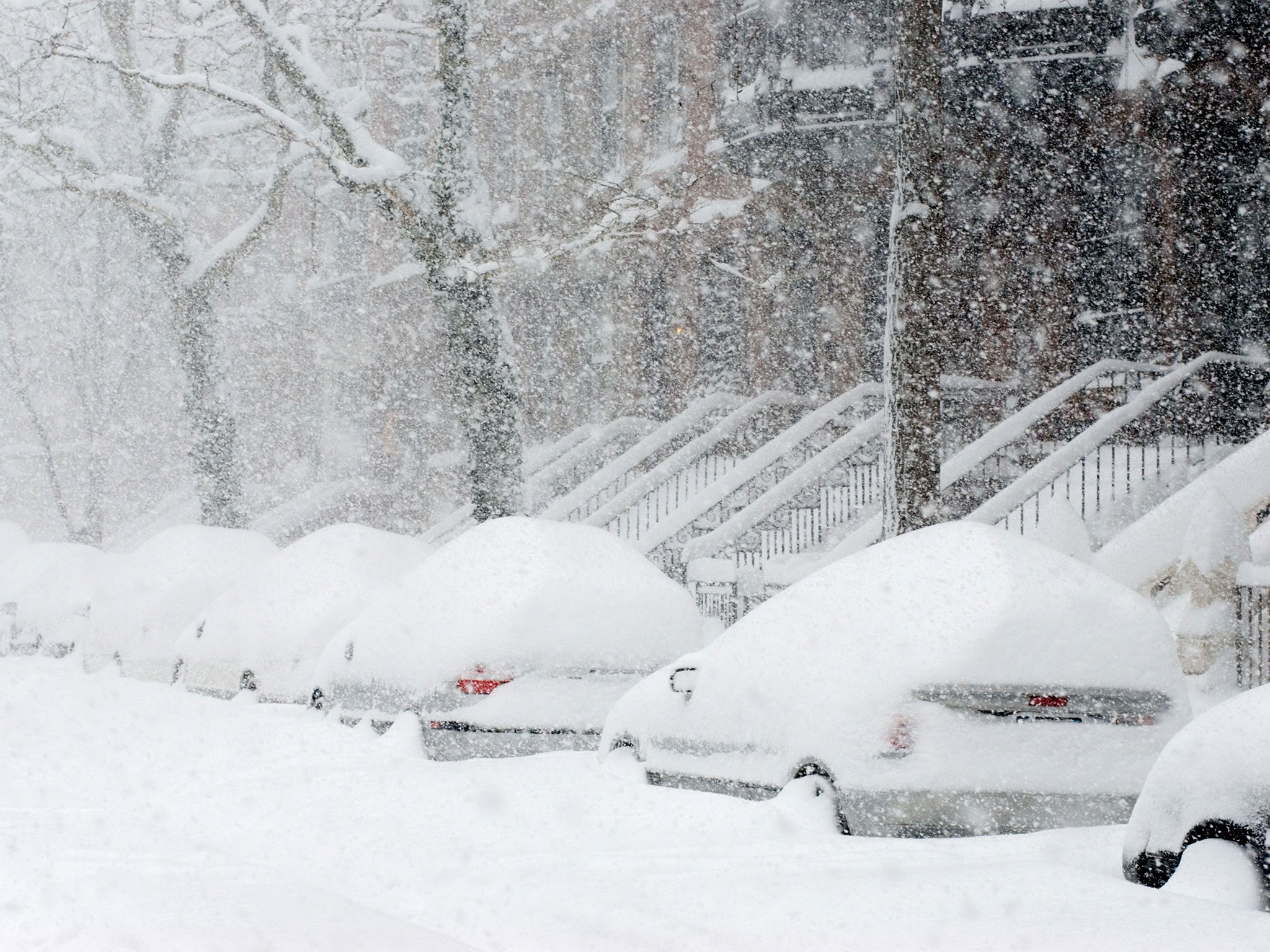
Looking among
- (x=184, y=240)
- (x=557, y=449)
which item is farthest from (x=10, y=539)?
(x=557, y=449)

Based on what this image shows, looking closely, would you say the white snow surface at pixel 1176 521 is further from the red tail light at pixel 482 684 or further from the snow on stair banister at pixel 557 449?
the snow on stair banister at pixel 557 449

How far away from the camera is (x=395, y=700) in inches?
399

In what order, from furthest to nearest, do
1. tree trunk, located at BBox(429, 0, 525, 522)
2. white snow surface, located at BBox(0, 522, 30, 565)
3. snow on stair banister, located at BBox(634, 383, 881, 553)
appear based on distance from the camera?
white snow surface, located at BBox(0, 522, 30, 565), snow on stair banister, located at BBox(634, 383, 881, 553), tree trunk, located at BBox(429, 0, 525, 522)

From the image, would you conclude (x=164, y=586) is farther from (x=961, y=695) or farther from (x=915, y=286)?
(x=961, y=695)

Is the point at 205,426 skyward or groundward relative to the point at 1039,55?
groundward

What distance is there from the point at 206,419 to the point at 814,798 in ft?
63.7

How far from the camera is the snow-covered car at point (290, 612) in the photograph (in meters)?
13.3

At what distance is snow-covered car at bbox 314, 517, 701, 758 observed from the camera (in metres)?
9.52

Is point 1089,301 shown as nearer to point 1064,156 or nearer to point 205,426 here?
point 1064,156

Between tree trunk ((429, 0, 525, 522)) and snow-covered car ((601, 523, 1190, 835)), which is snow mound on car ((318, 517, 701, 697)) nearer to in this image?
snow-covered car ((601, 523, 1190, 835))

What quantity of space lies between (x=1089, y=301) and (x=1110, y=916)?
56.4 feet

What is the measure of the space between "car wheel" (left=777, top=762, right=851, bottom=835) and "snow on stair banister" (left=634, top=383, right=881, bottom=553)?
38.7 ft

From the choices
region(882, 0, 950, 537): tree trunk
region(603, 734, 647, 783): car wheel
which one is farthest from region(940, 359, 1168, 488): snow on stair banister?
region(603, 734, 647, 783): car wheel

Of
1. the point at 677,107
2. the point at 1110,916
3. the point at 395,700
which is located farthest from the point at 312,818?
the point at 677,107
